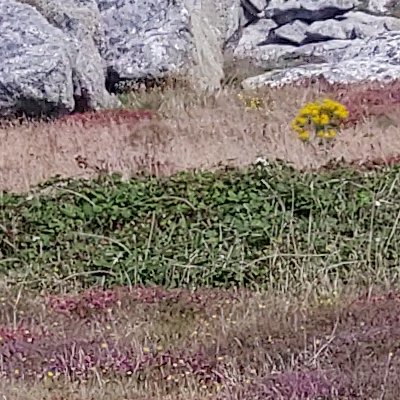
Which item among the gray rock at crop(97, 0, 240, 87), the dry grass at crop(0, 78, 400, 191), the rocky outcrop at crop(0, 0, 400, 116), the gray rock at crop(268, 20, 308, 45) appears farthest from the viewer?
the gray rock at crop(268, 20, 308, 45)

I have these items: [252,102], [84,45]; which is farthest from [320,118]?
[84,45]

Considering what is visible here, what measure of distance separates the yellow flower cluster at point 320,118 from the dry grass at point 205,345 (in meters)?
4.57

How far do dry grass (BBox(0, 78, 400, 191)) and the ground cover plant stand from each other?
0.17ft

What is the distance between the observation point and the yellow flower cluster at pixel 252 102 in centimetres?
1585

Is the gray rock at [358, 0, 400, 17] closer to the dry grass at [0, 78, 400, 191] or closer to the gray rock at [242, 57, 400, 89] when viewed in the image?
the gray rock at [242, 57, 400, 89]

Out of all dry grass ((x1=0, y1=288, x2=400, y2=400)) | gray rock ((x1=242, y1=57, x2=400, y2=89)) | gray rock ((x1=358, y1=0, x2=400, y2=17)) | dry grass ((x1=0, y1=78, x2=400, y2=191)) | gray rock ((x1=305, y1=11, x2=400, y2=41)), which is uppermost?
dry grass ((x1=0, y1=288, x2=400, y2=400))

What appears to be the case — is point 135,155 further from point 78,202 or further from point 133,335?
point 133,335

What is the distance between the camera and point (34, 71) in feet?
51.9

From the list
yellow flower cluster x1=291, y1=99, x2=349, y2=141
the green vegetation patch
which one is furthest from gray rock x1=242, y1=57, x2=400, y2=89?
the green vegetation patch

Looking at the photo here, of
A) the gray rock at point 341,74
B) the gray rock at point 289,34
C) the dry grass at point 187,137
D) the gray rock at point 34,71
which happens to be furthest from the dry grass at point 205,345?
the gray rock at point 289,34

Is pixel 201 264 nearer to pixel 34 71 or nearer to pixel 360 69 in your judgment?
pixel 34 71

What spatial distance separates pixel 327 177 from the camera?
9875 millimetres

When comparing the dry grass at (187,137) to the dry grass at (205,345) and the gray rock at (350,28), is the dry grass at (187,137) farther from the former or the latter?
the gray rock at (350,28)

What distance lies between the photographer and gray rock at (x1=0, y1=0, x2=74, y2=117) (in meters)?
15.8
